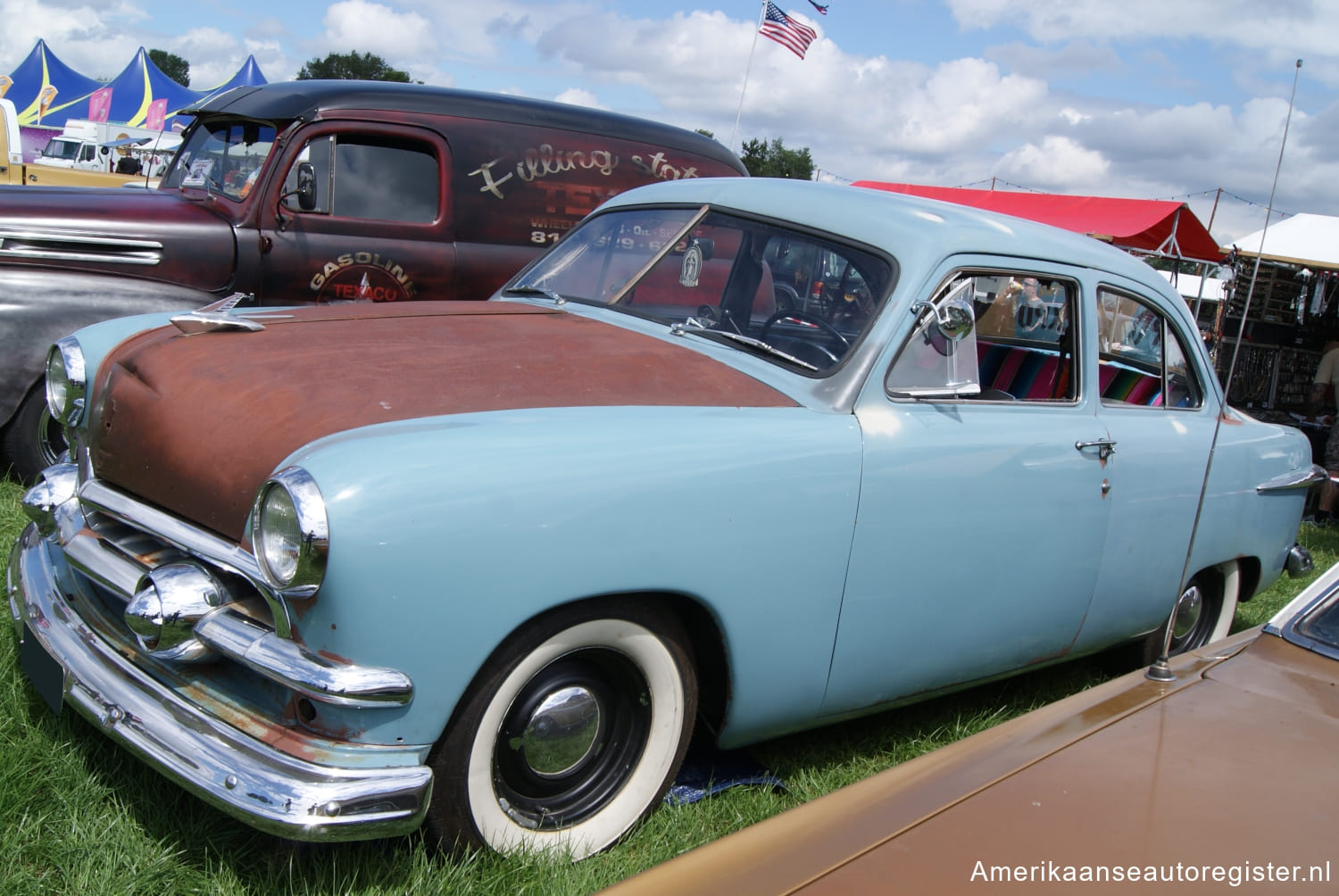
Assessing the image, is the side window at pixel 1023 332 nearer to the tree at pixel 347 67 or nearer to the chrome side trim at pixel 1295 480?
the chrome side trim at pixel 1295 480

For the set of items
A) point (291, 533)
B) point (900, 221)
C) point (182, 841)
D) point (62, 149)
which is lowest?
point (182, 841)

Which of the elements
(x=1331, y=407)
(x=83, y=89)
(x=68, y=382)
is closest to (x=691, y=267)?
(x=68, y=382)

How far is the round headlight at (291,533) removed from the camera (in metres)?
1.86

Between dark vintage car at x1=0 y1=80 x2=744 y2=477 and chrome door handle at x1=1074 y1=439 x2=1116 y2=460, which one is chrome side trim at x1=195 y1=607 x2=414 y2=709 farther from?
dark vintage car at x1=0 y1=80 x2=744 y2=477

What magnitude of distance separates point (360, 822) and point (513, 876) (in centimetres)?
41

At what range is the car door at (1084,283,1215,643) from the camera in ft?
10.7

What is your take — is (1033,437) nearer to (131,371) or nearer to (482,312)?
(482,312)

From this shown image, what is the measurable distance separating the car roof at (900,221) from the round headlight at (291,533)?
1.75 meters

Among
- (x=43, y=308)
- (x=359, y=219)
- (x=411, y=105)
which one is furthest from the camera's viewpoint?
(x=411, y=105)

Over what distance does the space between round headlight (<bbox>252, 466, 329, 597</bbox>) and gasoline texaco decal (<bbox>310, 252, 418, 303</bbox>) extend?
3625mm

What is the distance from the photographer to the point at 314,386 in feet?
7.72

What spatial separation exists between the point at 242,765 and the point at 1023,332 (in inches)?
105

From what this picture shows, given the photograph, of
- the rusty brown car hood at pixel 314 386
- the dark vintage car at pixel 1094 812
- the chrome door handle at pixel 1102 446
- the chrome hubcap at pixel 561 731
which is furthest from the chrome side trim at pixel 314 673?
the chrome door handle at pixel 1102 446

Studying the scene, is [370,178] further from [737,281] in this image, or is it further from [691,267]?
[737,281]
